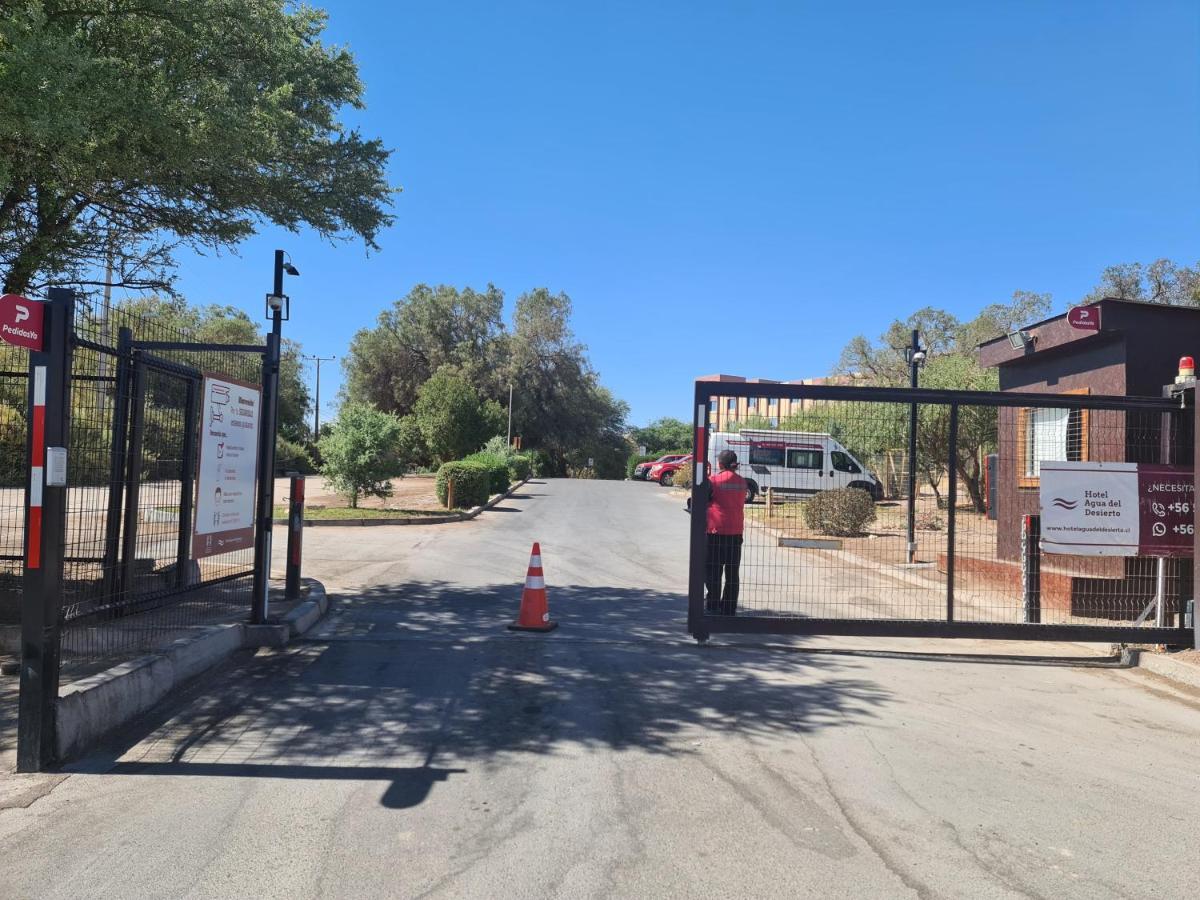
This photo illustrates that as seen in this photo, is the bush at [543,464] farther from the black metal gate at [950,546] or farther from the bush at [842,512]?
the black metal gate at [950,546]

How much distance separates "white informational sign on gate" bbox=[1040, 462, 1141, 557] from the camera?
299 inches

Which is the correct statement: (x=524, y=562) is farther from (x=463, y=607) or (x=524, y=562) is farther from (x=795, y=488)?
(x=795, y=488)

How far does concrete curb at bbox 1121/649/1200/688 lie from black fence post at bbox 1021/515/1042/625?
82cm

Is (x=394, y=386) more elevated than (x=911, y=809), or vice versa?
(x=394, y=386)

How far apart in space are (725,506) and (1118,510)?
344cm

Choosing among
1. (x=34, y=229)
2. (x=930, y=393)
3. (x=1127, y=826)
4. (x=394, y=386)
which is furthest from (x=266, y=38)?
(x=394, y=386)

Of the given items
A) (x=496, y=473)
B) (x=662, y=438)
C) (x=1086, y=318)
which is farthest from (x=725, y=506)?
(x=662, y=438)

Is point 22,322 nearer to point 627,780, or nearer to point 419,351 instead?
point 627,780

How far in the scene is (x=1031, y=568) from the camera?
8148 mm

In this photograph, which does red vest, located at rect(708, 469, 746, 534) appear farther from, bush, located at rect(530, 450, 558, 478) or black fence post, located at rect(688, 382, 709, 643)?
bush, located at rect(530, 450, 558, 478)

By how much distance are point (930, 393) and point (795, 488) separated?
2.45 meters

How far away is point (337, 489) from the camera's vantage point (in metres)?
21.0

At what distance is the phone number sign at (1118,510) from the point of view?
759cm

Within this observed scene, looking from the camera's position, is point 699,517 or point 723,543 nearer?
point 699,517
